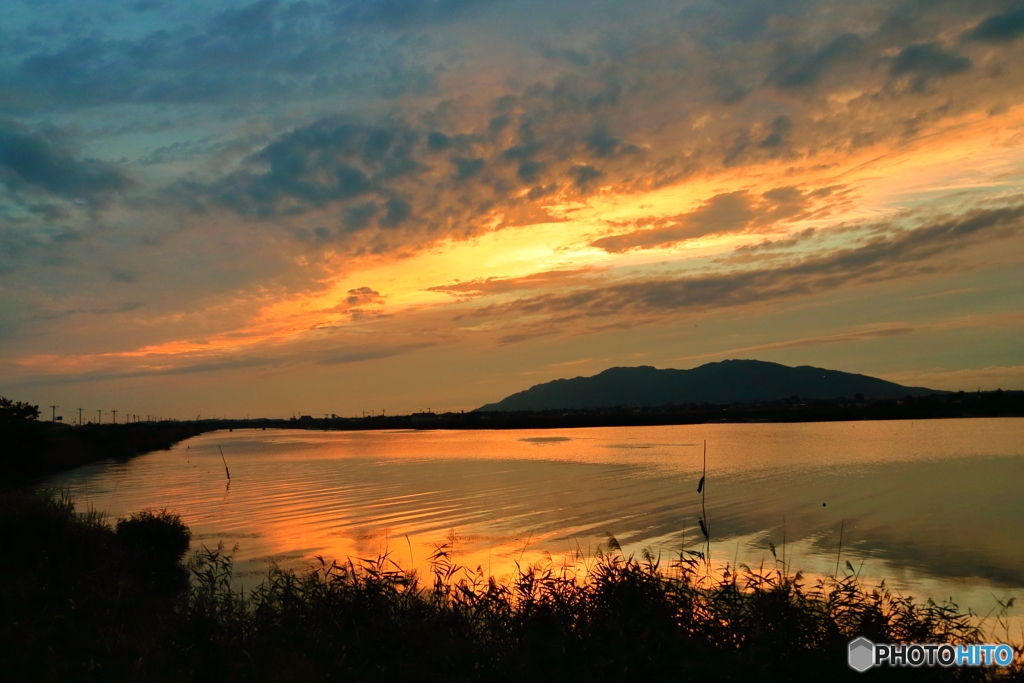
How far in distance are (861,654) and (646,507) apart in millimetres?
18180

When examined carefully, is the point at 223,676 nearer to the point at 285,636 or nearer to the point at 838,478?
the point at 285,636

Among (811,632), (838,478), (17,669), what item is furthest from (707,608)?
(838,478)

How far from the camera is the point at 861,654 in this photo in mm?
8023

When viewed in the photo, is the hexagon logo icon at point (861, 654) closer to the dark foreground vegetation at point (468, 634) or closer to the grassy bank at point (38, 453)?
the dark foreground vegetation at point (468, 634)

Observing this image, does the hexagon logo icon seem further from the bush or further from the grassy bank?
the grassy bank

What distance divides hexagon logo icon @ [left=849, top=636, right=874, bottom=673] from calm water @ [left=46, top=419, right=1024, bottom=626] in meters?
6.48

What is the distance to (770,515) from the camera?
2319cm

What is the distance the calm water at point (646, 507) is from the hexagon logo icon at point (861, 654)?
6480mm

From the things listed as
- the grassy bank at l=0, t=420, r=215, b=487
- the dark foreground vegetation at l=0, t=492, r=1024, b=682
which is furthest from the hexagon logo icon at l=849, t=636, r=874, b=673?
the grassy bank at l=0, t=420, r=215, b=487

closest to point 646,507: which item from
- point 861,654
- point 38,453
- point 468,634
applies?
point 468,634

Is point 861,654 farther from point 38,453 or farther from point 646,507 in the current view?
point 38,453

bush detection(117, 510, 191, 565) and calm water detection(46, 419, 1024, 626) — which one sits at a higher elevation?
bush detection(117, 510, 191, 565)

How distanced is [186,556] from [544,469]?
28031mm

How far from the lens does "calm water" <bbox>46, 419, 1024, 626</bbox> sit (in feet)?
57.3
